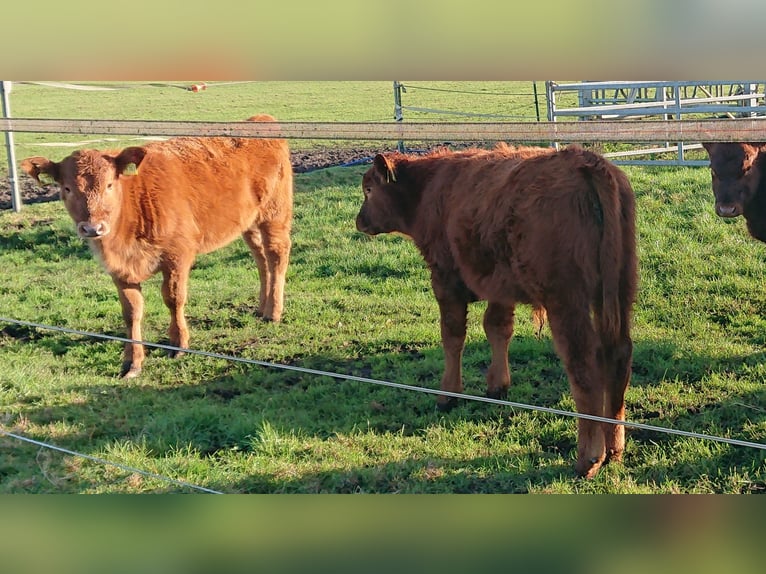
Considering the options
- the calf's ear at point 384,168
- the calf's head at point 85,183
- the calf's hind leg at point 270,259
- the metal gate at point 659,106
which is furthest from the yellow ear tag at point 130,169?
the metal gate at point 659,106

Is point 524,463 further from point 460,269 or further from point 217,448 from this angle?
point 217,448

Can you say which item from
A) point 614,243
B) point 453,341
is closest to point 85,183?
point 453,341

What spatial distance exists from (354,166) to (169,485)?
973cm

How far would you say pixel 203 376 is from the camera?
21.2ft

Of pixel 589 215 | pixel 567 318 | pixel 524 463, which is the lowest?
pixel 524 463

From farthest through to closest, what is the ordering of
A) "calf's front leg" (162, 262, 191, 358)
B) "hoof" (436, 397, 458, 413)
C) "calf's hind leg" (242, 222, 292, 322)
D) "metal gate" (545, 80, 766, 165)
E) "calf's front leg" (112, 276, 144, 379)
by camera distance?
"metal gate" (545, 80, 766, 165), "calf's hind leg" (242, 222, 292, 322), "calf's front leg" (162, 262, 191, 358), "calf's front leg" (112, 276, 144, 379), "hoof" (436, 397, 458, 413)

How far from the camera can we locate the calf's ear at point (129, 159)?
Answer: 22.1 feet

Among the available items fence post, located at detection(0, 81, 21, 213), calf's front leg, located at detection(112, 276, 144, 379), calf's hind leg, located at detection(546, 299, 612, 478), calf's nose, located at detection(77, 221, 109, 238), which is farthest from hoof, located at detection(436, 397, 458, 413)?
fence post, located at detection(0, 81, 21, 213)

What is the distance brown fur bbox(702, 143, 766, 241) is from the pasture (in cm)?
91

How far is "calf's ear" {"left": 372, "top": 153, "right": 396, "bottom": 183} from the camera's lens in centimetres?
621

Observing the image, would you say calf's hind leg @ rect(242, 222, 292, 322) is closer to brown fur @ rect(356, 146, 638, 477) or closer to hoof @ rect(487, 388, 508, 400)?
hoof @ rect(487, 388, 508, 400)

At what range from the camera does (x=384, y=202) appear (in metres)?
6.44

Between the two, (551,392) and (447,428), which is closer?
(447,428)

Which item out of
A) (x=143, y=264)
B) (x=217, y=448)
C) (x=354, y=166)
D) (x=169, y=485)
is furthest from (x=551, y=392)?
(x=354, y=166)
